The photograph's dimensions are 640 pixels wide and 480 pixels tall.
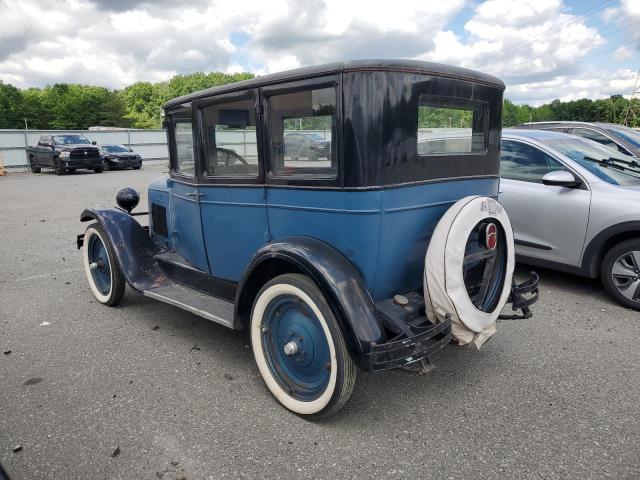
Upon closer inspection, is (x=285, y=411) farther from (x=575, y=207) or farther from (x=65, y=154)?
(x=65, y=154)

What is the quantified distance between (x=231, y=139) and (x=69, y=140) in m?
19.4

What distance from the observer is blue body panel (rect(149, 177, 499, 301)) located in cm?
264

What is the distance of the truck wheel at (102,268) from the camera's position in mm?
4312

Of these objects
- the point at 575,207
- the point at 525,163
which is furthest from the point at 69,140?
the point at 575,207

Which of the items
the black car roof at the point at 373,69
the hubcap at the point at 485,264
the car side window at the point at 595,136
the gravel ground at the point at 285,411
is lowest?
the gravel ground at the point at 285,411

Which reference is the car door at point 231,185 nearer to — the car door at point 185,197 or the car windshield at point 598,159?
the car door at point 185,197

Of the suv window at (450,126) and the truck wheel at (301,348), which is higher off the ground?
the suv window at (450,126)

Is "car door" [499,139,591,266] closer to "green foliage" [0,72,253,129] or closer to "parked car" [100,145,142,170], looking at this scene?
"parked car" [100,145,142,170]

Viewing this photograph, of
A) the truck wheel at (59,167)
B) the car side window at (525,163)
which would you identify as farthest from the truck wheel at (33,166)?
the car side window at (525,163)

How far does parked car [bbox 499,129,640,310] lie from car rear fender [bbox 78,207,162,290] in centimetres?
366

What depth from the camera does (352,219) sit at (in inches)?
103

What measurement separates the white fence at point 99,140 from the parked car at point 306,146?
59.8 feet

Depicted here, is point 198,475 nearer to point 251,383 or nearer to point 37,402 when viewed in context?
point 251,383

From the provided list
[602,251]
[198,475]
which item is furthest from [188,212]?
[602,251]
